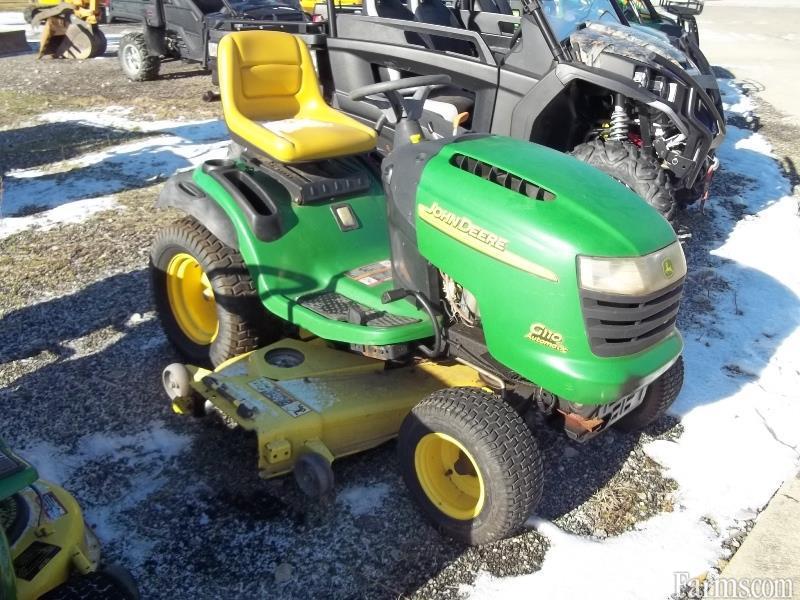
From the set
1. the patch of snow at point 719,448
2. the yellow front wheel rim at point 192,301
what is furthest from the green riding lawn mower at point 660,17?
the yellow front wheel rim at point 192,301

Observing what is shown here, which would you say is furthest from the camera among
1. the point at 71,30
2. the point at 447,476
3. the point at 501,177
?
the point at 71,30

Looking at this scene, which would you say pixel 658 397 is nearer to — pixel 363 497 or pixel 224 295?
pixel 363 497

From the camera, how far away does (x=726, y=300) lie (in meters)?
4.04

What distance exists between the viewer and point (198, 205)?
2.93m

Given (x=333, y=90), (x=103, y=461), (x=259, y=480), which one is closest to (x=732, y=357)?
(x=259, y=480)

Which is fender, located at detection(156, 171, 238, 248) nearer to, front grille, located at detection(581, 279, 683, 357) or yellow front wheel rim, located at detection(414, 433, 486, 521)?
yellow front wheel rim, located at detection(414, 433, 486, 521)

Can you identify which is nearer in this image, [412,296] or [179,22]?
[412,296]

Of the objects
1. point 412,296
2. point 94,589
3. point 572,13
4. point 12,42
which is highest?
point 572,13

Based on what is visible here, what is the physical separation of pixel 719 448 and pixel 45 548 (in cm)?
230

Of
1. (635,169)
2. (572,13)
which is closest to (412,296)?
(635,169)

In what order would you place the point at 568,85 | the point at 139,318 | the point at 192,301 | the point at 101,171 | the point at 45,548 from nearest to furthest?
the point at 45,548
the point at 192,301
the point at 139,318
the point at 568,85
the point at 101,171

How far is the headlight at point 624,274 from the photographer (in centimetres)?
198

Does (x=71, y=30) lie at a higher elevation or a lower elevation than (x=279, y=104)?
lower

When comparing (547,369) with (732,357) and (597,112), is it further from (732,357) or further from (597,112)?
(597,112)
